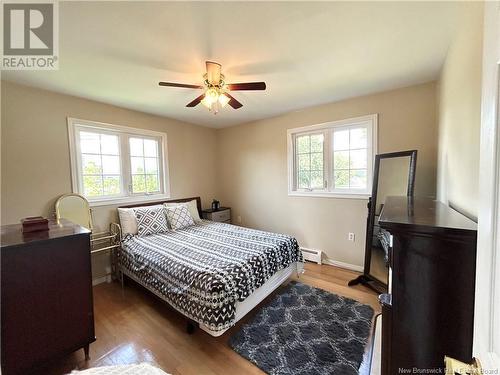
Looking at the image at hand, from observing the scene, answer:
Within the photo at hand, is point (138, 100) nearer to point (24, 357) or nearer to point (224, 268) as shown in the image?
point (224, 268)

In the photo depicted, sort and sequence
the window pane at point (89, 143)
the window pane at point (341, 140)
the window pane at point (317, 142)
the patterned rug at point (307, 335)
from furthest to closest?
the window pane at point (317, 142), the window pane at point (341, 140), the window pane at point (89, 143), the patterned rug at point (307, 335)

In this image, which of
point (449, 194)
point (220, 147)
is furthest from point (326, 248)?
point (220, 147)

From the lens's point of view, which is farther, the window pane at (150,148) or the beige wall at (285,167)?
the window pane at (150,148)

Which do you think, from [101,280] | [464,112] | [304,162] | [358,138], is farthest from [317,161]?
[101,280]

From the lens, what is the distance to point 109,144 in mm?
2990

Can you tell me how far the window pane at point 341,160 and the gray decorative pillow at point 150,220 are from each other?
263cm

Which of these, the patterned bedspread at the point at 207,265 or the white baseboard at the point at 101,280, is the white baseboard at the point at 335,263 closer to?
the patterned bedspread at the point at 207,265

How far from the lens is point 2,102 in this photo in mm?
2158

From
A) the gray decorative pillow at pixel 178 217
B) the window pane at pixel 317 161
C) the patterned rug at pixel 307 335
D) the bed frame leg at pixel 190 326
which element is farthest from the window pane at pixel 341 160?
the bed frame leg at pixel 190 326

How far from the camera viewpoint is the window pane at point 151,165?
3419 millimetres

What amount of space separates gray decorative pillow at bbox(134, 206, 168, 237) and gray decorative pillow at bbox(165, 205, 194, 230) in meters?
0.09

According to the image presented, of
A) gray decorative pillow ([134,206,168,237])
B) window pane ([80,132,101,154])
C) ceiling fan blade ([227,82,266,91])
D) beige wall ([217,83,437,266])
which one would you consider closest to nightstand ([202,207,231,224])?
beige wall ([217,83,437,266])

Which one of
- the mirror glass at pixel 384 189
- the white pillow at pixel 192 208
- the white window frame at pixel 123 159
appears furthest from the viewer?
the white pillow at pixel 192 208

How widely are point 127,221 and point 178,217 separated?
2.24 feet
